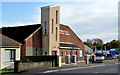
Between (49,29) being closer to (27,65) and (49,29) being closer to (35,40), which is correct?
(35,40)

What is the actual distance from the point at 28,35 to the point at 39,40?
8.43 ft

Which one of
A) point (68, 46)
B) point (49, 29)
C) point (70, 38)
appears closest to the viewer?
point (49, 29)

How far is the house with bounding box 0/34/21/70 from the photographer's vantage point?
2714cm

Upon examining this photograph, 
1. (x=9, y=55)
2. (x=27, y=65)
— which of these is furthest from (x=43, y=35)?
(x=27, y=65)

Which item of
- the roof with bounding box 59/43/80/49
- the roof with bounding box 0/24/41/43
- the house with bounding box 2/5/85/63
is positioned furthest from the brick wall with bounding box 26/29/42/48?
the roof with bounding box 59/43/80/49

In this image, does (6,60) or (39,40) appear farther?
(39,40)

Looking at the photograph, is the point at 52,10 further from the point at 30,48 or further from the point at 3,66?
the point at 3,66

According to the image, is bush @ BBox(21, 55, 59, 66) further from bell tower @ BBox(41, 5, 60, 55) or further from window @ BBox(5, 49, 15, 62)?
window @ BBox(5, 49, 15, 62)

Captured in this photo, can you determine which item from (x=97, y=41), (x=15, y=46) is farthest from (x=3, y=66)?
(x=97, y=41)

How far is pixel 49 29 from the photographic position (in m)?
38.6

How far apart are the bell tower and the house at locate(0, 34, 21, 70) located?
32.0ft

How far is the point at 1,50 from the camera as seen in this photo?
27.0 metres

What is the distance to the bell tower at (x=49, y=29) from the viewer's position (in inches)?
1518

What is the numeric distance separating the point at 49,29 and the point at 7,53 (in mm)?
11838
